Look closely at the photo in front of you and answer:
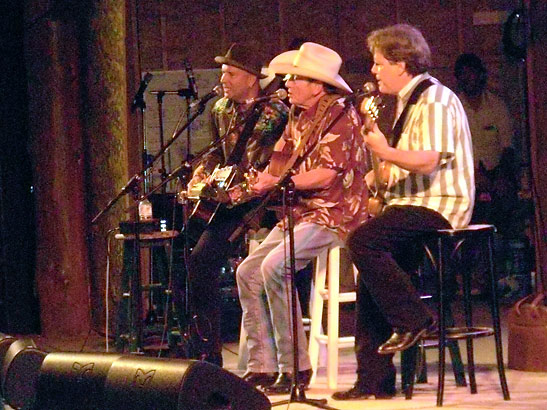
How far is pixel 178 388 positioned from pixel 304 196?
68.2 inches

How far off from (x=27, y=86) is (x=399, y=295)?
4.19 metres

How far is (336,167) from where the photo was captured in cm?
555

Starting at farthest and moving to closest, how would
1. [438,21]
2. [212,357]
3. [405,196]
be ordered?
1. [438,21]
2. [212,357]
3. [405,196]

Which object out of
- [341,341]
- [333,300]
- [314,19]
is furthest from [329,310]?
[314,19]

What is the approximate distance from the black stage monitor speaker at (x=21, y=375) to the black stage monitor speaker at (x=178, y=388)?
2.49 feet

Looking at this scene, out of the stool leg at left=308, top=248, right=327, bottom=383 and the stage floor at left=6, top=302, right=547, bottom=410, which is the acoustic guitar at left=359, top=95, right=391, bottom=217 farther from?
the stage floor at left=6, top=302, right=547, bottom=410

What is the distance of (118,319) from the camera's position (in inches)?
281

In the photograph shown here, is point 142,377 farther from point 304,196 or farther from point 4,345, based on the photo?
point 304,196

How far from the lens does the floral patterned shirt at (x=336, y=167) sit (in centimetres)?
555

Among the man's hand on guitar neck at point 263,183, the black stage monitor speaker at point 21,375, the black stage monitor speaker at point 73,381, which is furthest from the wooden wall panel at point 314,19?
the black stage monitor speaker at point 73,381

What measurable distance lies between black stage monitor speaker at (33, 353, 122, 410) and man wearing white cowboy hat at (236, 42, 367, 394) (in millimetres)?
1195

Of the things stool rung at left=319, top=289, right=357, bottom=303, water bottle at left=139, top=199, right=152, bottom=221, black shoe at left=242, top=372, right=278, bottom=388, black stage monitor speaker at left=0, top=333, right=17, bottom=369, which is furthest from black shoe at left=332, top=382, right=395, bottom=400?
water bottle at left=139, top=199, right=152, bottom=221

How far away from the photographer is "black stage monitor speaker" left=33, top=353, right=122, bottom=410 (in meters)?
4.56

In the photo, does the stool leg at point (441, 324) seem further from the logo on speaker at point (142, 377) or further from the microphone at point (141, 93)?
the microphone at point (141, 93)
